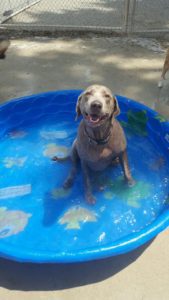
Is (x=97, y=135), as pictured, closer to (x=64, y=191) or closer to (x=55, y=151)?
(x=64, y=191)

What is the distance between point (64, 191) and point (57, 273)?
1060mm

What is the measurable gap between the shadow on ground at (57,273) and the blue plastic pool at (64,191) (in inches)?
6.9

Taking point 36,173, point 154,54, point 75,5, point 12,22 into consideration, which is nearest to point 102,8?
point 75,5

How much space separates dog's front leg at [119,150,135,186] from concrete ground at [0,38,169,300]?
707 mm

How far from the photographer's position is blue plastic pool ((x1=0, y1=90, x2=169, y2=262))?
277 cm

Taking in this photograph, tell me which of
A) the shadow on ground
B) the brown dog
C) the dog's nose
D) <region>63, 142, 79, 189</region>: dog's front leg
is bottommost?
the shadow on ground

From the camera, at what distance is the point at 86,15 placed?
8172 millimetres

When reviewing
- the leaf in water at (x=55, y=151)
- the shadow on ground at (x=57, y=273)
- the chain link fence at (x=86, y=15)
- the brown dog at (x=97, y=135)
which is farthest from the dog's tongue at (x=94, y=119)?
the chain link fence at (x=86, y=15)

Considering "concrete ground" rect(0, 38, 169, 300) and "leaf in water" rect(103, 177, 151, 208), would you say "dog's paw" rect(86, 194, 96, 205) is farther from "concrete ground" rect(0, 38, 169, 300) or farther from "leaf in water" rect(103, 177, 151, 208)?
"concrete ground" rect(0, 38, 169, 300)

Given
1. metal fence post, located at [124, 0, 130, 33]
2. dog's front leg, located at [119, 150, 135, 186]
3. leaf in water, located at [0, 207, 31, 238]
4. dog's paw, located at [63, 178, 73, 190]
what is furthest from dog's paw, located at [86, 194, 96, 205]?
metal fence post, located at [124, 0, 130, 33]

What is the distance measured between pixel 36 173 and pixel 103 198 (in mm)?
882

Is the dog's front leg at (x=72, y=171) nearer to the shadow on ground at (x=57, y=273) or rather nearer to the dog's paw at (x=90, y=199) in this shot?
the dog's paw at (x=90, y=199)

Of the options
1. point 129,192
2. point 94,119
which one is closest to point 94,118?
point 94,119

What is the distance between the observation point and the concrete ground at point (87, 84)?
2.71 meters
